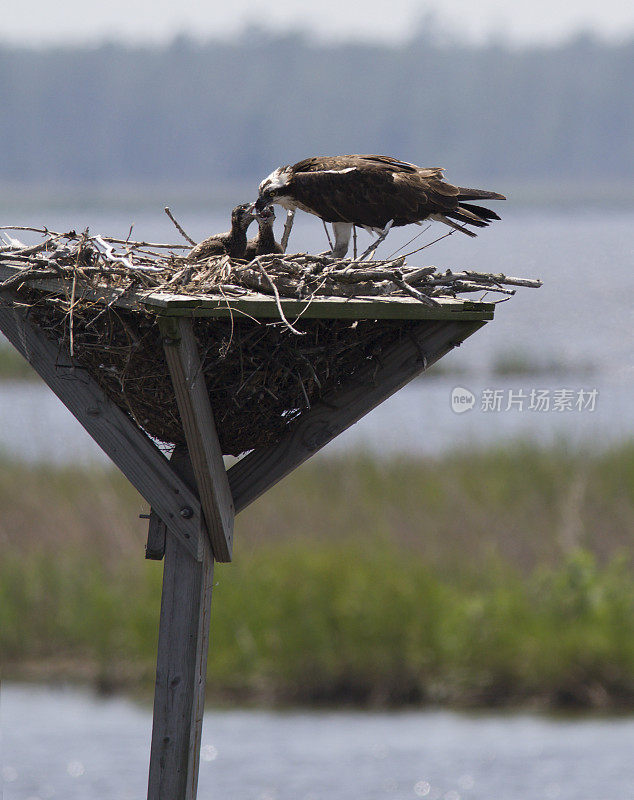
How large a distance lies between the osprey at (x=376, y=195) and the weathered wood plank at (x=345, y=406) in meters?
0.83

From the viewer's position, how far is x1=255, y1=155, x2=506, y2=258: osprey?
545cm

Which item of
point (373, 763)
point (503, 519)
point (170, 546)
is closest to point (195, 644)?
point (170, 546)

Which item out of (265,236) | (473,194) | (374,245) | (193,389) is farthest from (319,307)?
(473,194)

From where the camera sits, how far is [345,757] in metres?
11.8

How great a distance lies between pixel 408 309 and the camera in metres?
4.26

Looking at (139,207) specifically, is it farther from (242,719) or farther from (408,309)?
(408,309)

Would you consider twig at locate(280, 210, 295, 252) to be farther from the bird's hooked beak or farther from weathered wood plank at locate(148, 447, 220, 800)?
weathered wood plank at locate(148, 447, 220, 800)

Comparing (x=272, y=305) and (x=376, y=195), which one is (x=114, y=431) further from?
(x=376, y=195)

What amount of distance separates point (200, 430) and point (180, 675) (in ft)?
2.99

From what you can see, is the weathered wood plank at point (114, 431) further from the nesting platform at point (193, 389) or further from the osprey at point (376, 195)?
the osprey at point (376, 195)

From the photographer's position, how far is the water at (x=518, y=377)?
1593 centimetres

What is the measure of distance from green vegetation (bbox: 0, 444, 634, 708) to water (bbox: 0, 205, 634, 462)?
72cm

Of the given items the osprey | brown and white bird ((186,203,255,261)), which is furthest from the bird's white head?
brown and white bird ((186,203,255,261))

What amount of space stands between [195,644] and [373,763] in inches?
298
